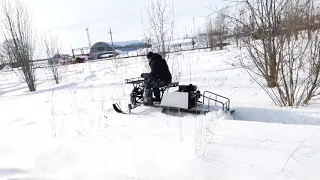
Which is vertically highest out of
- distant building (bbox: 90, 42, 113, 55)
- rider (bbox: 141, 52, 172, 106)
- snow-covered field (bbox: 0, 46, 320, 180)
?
distant building (bbox: 90, 42, 113, 55)

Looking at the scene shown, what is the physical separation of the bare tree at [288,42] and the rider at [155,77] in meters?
2.22

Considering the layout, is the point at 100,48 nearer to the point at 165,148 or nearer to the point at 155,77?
the point at 155,77

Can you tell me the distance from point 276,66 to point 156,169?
451cm

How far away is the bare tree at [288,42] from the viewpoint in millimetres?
5117

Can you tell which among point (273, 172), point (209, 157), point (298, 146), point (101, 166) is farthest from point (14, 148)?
point (298, 146)

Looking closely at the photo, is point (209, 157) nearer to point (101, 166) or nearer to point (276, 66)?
point (101, 166)

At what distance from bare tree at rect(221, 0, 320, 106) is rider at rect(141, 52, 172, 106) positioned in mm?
2225

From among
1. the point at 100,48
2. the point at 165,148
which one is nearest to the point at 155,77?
the point at 165,148

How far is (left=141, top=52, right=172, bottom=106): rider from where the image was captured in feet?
18.4

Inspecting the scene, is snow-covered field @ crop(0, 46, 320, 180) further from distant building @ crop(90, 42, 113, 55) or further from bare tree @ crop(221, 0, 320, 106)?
distant building @ crop(90, 42, 113, 55)

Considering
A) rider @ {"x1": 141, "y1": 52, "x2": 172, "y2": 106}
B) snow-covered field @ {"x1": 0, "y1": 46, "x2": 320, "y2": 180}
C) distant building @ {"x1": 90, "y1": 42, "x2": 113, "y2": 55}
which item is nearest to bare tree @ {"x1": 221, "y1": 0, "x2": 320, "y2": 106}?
snow-covered field @ {"x1": 0, "y1": 46, "x2": 320, "y2": 180}

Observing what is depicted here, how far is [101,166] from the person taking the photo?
3.05 metres

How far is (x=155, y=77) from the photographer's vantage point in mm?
5645

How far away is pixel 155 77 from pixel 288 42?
9.68 feet
